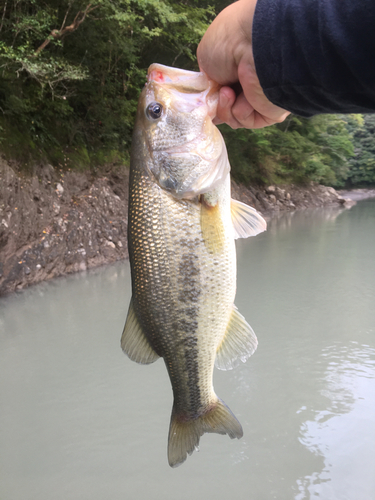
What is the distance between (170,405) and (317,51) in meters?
3.49

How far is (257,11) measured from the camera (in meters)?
1.01

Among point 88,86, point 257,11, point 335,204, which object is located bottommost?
point 335,204

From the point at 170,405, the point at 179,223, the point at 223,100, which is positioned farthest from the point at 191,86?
the point at 170,405

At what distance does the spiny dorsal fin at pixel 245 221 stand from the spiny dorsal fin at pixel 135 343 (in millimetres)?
539

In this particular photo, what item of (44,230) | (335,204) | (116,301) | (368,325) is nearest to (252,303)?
(368,325)

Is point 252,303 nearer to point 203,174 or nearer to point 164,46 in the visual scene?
point 203,174

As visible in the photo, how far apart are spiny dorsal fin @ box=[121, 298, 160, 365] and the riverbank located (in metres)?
5.96

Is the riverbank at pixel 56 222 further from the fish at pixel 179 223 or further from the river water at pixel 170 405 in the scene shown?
the fish at pixel 179 223

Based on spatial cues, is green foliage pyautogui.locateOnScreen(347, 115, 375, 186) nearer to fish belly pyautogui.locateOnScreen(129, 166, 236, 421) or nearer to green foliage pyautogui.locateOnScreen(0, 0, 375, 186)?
green foliage pyautogui.locateOnScreen(0, 0, 375, 186)

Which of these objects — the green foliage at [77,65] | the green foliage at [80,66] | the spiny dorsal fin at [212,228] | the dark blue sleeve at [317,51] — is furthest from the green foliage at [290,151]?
the dark blue sleeve at [317,51]

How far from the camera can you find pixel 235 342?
1684 millimetres

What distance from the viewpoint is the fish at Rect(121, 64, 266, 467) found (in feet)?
4.90

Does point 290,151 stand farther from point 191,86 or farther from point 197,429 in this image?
point 197,429

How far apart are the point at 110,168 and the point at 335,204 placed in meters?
15.0
